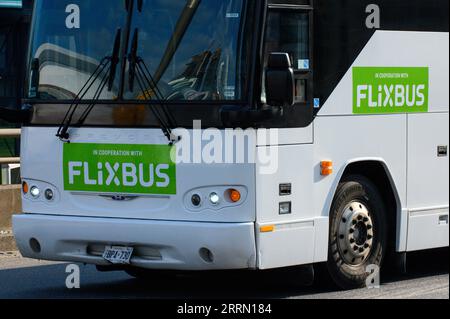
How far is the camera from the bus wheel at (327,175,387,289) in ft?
34.2

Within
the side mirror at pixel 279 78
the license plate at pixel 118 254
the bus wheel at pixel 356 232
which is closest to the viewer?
the side mirror at pixel 279 78

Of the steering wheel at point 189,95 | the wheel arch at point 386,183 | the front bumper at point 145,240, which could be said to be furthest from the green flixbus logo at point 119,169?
the wheel arch at point 386,183

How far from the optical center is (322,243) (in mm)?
10172

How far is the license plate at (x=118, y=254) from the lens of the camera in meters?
9.93

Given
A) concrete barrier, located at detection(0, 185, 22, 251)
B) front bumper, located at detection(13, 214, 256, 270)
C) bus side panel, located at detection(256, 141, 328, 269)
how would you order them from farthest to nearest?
1. concrete barrier, located at detection(0, 185, 22, 251)
2. bus side panel, located at detection(256, 141, 328, 269)
3. front bumper, located at detection(13, 214, 256, 270)

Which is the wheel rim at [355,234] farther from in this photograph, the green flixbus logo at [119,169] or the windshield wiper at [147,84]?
the windshield wiper at [147,84]

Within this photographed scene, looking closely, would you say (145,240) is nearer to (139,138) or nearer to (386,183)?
(139,138)

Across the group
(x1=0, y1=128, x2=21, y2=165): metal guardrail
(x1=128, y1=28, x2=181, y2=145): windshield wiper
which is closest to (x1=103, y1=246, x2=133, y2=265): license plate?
(x1=128, y1=28, x2=181, y2=145): windshield wiper

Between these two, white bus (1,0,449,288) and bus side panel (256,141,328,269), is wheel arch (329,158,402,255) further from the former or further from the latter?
bus side panel (256,141,328,269)

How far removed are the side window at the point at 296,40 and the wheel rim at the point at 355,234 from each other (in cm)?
117

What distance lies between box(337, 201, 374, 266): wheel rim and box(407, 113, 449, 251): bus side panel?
0.51 metres
